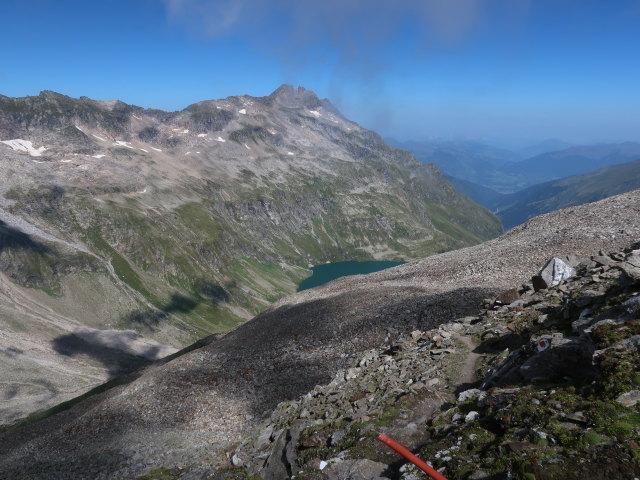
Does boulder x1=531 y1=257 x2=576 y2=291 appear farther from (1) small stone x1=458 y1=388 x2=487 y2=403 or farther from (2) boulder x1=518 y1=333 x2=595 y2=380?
(1) small stone x1=458 y1=388 x2=487 y2=403

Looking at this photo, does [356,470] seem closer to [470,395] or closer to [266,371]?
[470,395]

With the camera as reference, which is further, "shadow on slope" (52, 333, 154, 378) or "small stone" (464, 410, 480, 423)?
"shadow on slope" (52, 333, 154, 378)

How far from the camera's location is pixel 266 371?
43.2m

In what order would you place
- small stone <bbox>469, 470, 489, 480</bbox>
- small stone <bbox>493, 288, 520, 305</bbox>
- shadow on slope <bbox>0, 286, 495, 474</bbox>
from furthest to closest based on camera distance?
shadow on slope <bbox>0, 286, 495, 474</bbox>, small stone <bbox>493, 288, 520, 305</bbox>, small stone <bbox>469, 470, 489, 480</bbox>

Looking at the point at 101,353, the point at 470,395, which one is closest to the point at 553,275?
the point at 470,395

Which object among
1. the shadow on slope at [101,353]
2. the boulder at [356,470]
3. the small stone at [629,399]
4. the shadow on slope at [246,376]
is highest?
the small stone at [629,399]

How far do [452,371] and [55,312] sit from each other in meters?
219

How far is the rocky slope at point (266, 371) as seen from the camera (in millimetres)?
33656

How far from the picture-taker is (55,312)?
19612 centimetres

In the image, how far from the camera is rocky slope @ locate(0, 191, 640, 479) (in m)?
33.7

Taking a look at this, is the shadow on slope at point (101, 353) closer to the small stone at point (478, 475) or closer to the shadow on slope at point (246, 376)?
the shadow on slope at point (246, 376)

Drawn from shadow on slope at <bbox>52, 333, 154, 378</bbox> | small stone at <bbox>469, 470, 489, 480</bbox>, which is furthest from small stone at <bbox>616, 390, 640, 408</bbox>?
shadow on slope at <bbox>52, 333, 154, 378</bbox>

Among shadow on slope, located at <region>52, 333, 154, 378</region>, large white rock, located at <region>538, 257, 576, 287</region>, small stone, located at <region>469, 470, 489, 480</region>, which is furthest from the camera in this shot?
shadow on slope, located at <region>52, 333, 154, 378</region>

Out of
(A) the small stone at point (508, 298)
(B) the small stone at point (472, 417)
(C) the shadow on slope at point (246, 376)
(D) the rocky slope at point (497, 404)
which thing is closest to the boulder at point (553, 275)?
(D) the rocky slope at point (497, 404)
